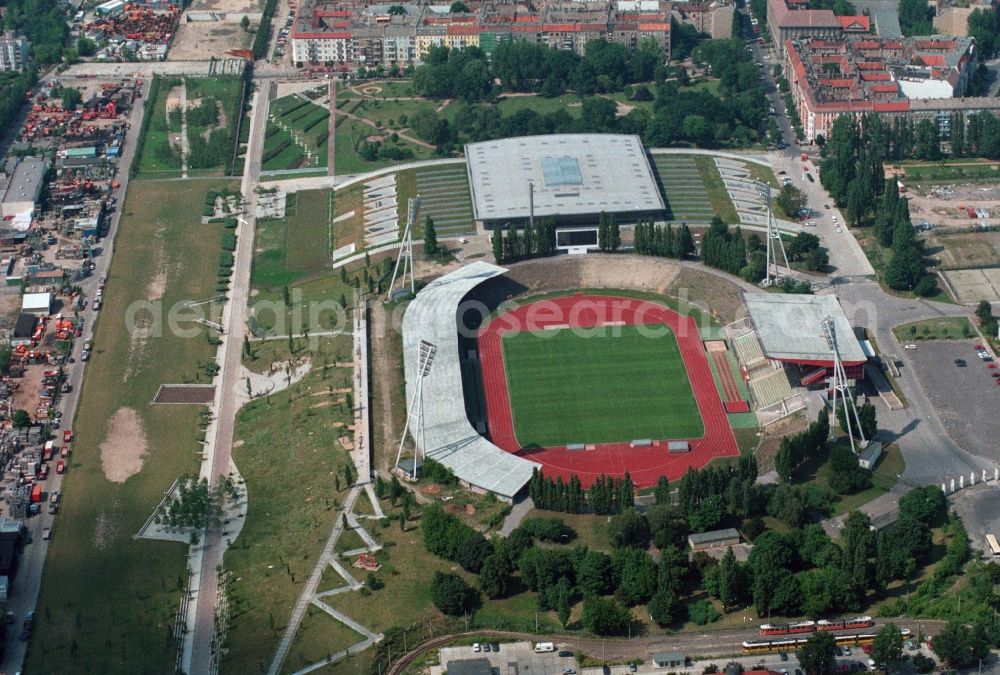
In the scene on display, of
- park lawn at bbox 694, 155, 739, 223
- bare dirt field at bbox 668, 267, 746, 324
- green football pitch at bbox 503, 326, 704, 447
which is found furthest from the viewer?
park lawn at bbox 694, 155, 739, 223

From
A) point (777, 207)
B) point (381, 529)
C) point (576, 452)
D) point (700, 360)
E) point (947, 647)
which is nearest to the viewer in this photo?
point (947, 647)

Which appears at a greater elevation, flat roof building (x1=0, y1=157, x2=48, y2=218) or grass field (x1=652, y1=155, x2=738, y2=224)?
flat roof building (x1=0, y1=157, x2=48, y2=218)

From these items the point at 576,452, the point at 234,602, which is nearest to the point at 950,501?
the point at 576,452

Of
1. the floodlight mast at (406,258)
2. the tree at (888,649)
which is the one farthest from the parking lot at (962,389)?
the floodlight mast at (406,258)

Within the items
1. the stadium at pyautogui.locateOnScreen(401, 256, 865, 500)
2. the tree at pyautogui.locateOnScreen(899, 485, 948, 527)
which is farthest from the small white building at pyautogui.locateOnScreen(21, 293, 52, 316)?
the tree at pyautogui.locateOnScreen(899, 485, 948, 527)

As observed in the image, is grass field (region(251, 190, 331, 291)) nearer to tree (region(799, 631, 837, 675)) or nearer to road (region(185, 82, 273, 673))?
road (region(185, 82, 273, 673))

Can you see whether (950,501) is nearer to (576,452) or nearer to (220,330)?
(576,452)

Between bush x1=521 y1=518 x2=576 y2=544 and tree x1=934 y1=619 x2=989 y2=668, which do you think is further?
bush x1=521 y1=518 x2=576 y2=544

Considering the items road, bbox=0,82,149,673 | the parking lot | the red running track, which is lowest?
the red running track
